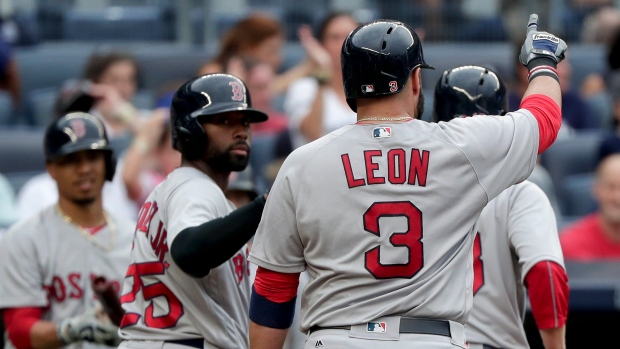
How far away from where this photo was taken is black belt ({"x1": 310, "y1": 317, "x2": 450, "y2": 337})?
10.3ft

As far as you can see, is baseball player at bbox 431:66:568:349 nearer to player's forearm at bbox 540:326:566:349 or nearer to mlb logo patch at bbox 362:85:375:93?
player's forearm at bbox 540:326:566:349

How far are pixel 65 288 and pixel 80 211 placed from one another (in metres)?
0.38

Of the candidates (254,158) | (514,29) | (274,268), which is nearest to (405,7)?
(514,29)

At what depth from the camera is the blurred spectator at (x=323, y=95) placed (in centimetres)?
700

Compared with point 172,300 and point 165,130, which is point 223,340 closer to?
point 172,300

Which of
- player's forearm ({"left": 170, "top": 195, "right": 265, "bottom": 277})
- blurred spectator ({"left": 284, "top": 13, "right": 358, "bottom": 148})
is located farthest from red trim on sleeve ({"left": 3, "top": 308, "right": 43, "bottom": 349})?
blurred spectator ({"left": 284, "top": 13, "right": 358, "bottom": 148})

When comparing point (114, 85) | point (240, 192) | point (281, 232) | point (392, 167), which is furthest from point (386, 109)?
point (114, 85)

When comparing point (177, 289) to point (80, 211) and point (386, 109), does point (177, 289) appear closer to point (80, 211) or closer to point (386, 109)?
point (386, 109)

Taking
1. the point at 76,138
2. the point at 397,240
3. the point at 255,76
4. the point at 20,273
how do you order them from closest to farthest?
1. the point at 397,240
2. the point at 20,273
3. the point at 76,138
4. the point at 255,76

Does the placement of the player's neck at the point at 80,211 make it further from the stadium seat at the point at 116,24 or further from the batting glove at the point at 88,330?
the stadium seat at the point at 116,24

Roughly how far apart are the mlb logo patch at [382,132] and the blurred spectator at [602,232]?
390 cm

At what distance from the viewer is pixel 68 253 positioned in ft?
15.5

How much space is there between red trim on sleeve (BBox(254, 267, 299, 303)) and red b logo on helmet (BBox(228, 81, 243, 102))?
0.87 metres

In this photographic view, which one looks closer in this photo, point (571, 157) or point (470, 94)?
point (470, 94)
